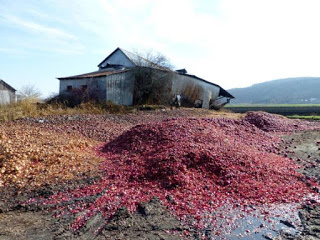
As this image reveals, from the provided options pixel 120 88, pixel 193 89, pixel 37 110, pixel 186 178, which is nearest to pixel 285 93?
pixel 193 89

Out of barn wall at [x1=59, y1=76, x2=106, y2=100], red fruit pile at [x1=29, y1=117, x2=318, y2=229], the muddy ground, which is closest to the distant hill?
barn wall at [x1=59, y1=76, x2=106, y2=100]

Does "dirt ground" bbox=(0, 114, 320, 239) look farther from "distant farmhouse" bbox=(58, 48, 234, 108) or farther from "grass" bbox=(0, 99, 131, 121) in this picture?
"distant farmhouse" bbox=(58, 48, 234, 108)

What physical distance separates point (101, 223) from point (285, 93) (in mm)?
120948

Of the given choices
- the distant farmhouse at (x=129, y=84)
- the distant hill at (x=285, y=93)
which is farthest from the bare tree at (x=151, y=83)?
the distant hill at (x=285, y=93)

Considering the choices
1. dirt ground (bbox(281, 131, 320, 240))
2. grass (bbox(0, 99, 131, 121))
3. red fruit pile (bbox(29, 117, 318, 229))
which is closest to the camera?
dirt ground (bbox(281, 131, 320, 240))

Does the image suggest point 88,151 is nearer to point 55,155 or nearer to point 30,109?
point 55,155

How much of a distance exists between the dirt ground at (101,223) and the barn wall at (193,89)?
1954 centimetres

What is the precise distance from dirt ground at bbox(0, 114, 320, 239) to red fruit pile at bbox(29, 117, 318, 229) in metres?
0.19

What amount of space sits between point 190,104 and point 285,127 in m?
11.4

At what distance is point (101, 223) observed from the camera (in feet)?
11.2

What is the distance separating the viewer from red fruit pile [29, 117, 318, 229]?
4078 mm

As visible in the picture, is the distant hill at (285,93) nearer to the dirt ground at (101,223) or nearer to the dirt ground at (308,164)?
the dirt ground at (308,164)

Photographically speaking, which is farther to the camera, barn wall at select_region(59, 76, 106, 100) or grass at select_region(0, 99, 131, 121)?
barn wall at select_region(59, 76, 106, 100)

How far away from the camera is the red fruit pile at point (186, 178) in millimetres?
4078
